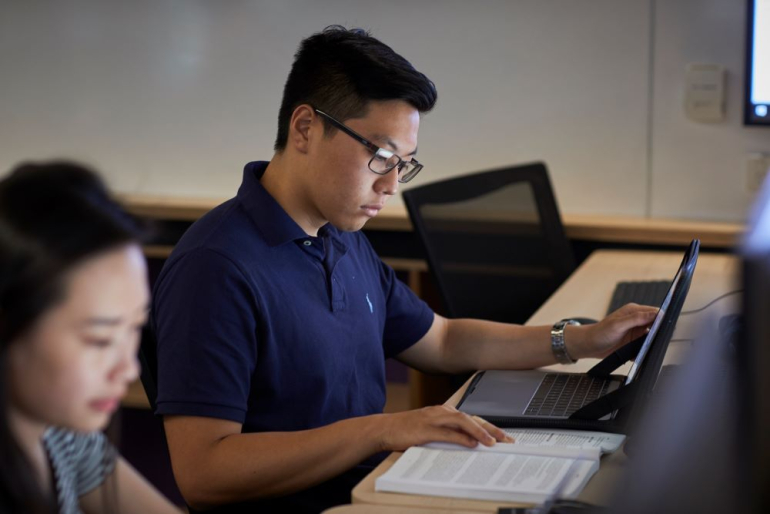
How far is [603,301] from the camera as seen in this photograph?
7.50 feet

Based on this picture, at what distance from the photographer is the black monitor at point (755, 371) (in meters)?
0.71

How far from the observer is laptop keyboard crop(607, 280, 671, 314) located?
2.21 meters

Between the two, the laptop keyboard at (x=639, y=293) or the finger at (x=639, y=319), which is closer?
the finger at (x=639, y=319)

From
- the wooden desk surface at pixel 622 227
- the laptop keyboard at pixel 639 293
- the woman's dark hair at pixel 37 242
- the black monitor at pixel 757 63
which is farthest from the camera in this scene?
the wooden desk surface at pixel 622 227

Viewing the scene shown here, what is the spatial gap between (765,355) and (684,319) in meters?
1.47

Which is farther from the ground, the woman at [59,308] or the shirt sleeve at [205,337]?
the woman at [59,308]

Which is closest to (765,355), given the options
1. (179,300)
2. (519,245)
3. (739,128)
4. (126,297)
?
(126,297)

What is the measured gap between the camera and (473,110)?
3.02m

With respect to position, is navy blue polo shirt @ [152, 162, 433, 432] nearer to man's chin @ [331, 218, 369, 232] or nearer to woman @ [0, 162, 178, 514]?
man's chin @ [331, 218, 369, 232]

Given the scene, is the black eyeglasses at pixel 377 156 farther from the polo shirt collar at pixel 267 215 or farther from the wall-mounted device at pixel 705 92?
the wall-mounted device at pixel 705 92

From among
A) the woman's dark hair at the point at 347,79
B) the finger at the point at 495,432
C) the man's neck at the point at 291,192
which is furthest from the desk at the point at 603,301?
the woman's dark hair at the point at 347,79

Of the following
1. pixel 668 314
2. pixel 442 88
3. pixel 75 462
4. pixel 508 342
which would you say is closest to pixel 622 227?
pixel 442 88

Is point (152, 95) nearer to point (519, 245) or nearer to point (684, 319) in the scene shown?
point (519, 245)

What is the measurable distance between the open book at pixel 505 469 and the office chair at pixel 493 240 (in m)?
0.86
